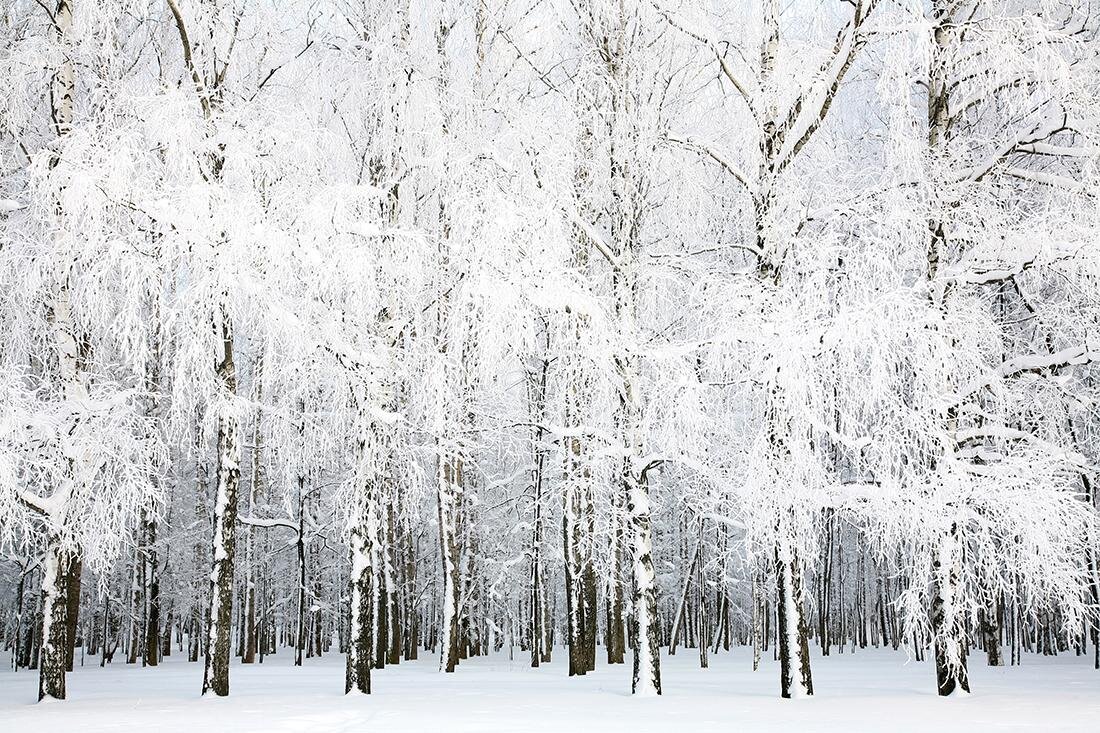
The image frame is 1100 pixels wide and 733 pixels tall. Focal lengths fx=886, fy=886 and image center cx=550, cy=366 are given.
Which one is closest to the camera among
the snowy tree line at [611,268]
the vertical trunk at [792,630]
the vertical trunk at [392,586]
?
the snowy tree line at [611,268]

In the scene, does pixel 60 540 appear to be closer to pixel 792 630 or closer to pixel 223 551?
pixel 223 551

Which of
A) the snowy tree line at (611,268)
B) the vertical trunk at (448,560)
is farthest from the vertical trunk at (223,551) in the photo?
the vertical trunk at (448,560)

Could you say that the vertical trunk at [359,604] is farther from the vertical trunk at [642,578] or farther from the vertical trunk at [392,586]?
the vertical trunk at [642,578]

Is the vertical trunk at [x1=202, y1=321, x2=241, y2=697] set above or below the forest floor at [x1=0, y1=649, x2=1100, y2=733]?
above

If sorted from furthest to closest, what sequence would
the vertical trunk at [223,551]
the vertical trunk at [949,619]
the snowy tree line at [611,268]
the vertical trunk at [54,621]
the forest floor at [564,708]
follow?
the vertical trunk at [223,551] < the vertical trunk at [54,621] < the vertical trunk at [949,619] < the snowy tree line at [611,268] < the forest floor at [564,708]

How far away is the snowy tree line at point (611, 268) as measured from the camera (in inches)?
400

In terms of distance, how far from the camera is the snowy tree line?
10.2 m

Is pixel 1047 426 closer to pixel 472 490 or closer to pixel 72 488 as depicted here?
pixel 72 488

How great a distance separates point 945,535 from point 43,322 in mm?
12763

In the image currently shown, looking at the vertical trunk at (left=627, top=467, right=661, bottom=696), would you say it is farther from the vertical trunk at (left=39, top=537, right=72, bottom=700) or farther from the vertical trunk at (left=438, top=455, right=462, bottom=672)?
the vertical trunk at (left=39, top=537, right=72, bottom=700)

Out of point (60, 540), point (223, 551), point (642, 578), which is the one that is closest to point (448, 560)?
point (223, 551)

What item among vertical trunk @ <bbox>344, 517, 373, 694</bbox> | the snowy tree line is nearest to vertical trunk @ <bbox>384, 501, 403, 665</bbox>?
vertical trunk @ <bbox>344, 517, 373, 694</bbox>

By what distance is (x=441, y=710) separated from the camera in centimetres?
1109

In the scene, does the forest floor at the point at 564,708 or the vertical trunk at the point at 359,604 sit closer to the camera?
the forest floor at the point at 564,708
